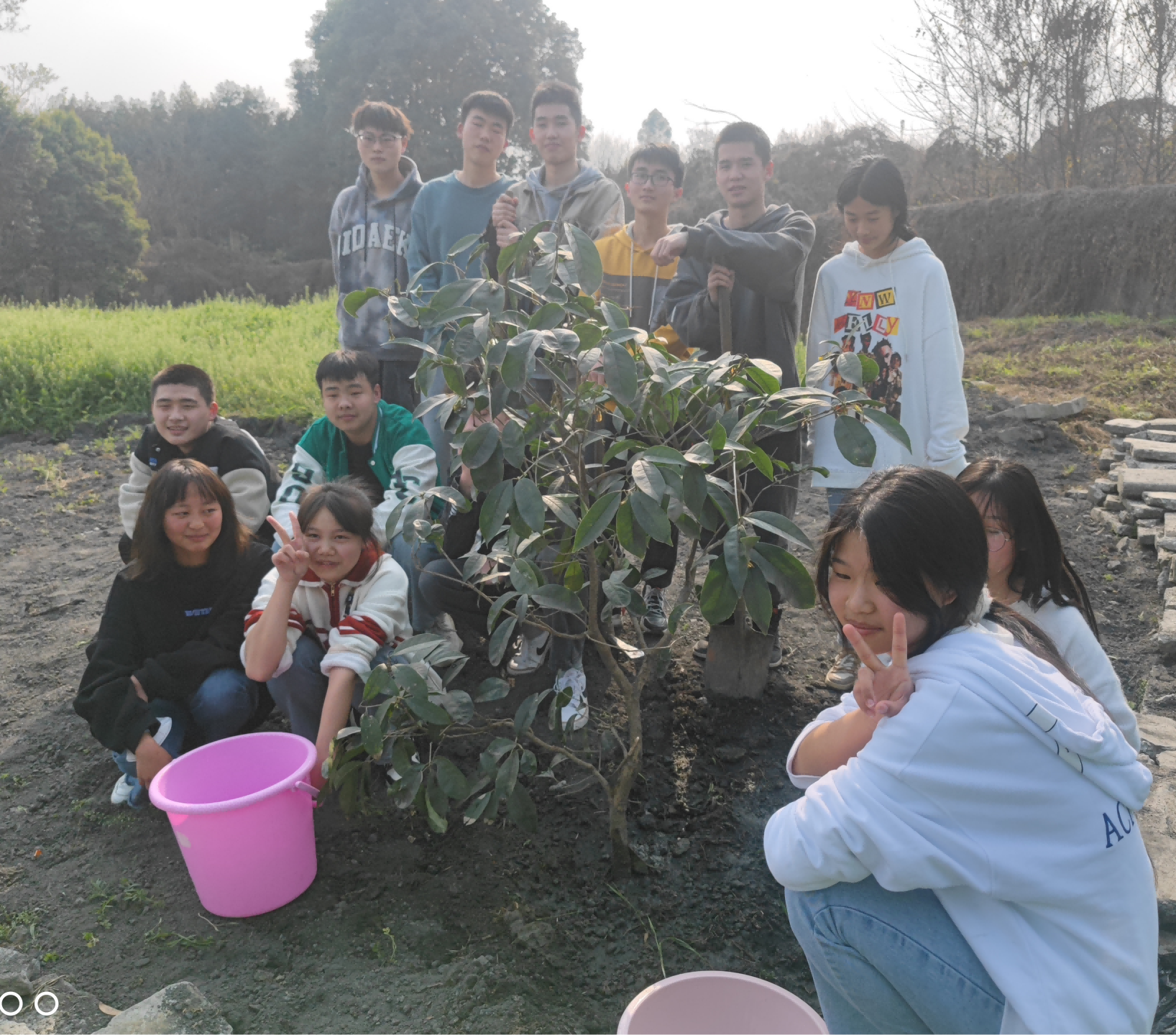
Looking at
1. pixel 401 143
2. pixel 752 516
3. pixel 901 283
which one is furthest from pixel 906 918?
pixel 401 143

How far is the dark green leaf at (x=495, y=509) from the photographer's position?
4.70 ft

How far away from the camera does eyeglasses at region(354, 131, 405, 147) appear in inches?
136

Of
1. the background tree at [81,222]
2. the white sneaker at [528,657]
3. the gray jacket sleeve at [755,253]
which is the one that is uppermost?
the background tree at [81,222]

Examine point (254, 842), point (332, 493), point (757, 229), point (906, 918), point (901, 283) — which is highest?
point (757, 229)

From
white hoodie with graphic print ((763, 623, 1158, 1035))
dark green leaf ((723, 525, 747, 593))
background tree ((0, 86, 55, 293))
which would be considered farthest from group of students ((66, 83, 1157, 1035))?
background tree ((0, 86, 55, 293))

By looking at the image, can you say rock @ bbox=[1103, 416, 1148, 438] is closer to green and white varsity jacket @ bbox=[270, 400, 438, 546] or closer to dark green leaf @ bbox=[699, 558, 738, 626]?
green and white varsity jacket @ bbox=[270, 400, 438, 546]

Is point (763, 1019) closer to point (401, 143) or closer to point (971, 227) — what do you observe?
point (401, 143)

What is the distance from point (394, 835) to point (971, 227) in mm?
10482

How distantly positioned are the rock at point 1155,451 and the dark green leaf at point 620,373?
13.0 feet

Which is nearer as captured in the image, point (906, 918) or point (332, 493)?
point (906, 918)

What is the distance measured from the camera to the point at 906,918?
1096 mm

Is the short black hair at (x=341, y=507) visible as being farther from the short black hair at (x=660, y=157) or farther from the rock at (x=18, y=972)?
the short black hair at (x=660, y=157)

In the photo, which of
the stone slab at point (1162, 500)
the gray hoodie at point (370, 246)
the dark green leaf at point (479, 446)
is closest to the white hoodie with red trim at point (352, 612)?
the dark green leaf at point (479, 446)

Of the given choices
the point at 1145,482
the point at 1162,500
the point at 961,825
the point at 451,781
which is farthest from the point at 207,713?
the point at 1145,482
